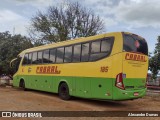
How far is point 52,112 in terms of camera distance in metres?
11.5

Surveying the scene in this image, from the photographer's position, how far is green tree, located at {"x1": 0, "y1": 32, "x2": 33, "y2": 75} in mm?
28250

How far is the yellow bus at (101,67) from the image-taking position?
1267cm

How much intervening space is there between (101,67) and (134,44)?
186 centimetres

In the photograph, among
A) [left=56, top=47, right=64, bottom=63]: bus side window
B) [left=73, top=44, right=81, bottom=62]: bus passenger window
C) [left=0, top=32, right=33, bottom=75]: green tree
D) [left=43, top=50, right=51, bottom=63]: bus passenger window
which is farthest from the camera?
[left=0, top=32, right=33, bottom=75]: green tree

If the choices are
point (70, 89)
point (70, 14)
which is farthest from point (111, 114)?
point (70, 14)

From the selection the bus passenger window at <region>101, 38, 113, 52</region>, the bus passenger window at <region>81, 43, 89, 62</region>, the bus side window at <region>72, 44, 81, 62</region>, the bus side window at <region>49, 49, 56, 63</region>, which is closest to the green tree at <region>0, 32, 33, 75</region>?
the bus side window at <region>49, 49, 56, 63</region>

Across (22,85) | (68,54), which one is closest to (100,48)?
(68,54)

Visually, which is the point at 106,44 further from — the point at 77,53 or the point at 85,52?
the point at 77,53

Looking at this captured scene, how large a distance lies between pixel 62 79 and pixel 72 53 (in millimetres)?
1677

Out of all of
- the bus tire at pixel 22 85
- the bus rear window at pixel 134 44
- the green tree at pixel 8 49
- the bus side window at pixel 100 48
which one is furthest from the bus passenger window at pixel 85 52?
the green tree at pixel 8 49

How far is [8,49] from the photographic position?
28922 millimetres

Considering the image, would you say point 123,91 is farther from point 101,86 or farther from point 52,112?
point 52,112

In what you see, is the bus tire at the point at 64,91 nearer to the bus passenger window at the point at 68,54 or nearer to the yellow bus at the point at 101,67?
the yellow bus at the point at 101,67

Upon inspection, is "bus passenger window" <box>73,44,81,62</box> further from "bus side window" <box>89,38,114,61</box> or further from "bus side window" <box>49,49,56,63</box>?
"bus side window" <box>49,49,56,63</box>
